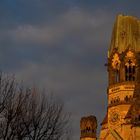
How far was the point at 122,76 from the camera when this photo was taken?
3418 inches

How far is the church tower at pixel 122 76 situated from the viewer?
83.8 meters

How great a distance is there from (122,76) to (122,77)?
0.16 metres

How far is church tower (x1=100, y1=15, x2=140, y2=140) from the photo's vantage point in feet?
275

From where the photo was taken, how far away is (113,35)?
302ft

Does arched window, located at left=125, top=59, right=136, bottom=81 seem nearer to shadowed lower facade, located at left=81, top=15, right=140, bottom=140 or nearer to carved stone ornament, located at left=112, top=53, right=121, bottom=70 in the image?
shadowed lower facade, located at left=81, top=15, right=140, bottom=140

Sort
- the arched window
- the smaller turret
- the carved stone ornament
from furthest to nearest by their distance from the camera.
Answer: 1. the carved stone ornament
2. the arched window
3. the smaller turret

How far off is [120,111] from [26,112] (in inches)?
1979

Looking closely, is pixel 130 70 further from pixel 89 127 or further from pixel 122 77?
pixel 89 127

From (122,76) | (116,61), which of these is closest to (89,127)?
(122,76)

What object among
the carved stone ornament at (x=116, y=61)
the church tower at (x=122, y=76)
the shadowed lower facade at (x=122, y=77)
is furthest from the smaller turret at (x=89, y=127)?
the carved stone ornament at (x=116, y=61)

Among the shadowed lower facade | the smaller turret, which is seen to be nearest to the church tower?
the shadowed lower facade

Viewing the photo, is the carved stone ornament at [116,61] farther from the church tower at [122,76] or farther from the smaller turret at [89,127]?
the smaller turret at [89,127]

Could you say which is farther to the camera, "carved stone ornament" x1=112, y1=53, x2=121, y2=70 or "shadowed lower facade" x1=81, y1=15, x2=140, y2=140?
"carved stone ornament" x1=112, y1=53, x2=121, y2=70

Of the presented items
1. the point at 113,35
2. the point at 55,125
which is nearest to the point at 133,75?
the point at 113,35
